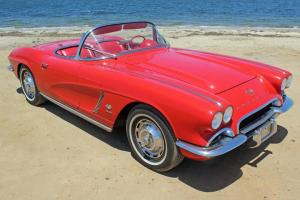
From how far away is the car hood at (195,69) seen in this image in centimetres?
383

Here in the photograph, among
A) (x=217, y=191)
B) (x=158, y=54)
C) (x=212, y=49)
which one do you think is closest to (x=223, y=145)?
(x=217, y=191)

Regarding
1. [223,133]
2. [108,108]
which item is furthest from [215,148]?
[108,108]

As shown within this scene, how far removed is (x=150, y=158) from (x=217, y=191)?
0.80 m

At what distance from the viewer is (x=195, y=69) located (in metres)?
4.14

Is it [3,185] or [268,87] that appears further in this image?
[268,87]

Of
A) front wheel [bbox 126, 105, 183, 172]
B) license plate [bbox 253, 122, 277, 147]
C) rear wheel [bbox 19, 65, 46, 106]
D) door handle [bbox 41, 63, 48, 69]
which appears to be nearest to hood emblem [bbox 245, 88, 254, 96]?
license plate [bbox 253, 122, 277, 147]

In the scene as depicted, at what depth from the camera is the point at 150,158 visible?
3914 millimetres

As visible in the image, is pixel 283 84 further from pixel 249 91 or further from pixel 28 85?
pixel 28 85

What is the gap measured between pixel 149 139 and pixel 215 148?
0.75 metres

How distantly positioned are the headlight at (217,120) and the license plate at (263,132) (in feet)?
1.98

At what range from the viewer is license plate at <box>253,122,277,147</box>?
3695 millimetres

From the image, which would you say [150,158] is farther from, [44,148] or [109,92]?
[44,148]

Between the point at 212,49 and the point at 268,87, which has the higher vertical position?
the point at 268,87

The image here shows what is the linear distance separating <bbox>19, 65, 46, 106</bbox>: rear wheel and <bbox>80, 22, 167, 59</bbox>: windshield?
4.40 ft
